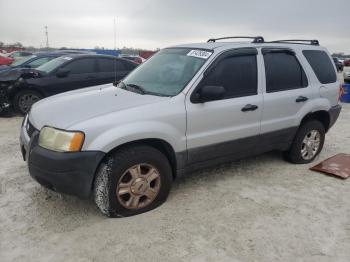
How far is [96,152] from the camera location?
296cm

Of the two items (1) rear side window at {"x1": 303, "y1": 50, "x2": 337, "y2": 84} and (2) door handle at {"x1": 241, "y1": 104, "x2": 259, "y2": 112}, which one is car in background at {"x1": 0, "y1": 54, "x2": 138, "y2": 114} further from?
(2) door handle at {"x1": 241, "y1": 104, "x2": 259, "y2": 112}

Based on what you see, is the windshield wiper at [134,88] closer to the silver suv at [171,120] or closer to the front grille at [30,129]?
the silver suv at [171,120]

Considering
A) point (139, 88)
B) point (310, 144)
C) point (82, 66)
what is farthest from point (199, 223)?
point (82, 66)

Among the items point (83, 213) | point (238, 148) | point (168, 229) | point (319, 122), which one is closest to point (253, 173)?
point (238, 148)

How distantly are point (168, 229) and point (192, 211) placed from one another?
0.43m

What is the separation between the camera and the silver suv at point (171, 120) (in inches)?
118

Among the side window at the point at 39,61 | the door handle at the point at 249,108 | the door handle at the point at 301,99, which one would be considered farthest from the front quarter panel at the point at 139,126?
the side window at the point at 39,61

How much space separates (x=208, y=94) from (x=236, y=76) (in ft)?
2.16

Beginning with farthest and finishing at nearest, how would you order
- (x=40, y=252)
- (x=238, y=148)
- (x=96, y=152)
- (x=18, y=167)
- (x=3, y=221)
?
(x=18, y=167), (x=238, y=148), (x=3, y=221), (x=96, y=152), (x=40, y=252)

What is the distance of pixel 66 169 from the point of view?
2922 millimetres

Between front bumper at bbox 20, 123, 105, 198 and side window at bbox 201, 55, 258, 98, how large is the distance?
1.47 m

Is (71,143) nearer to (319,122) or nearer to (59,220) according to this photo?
(59,220)

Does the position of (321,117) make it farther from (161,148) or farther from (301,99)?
(161,148)

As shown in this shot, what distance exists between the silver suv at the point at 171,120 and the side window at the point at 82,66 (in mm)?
3936
